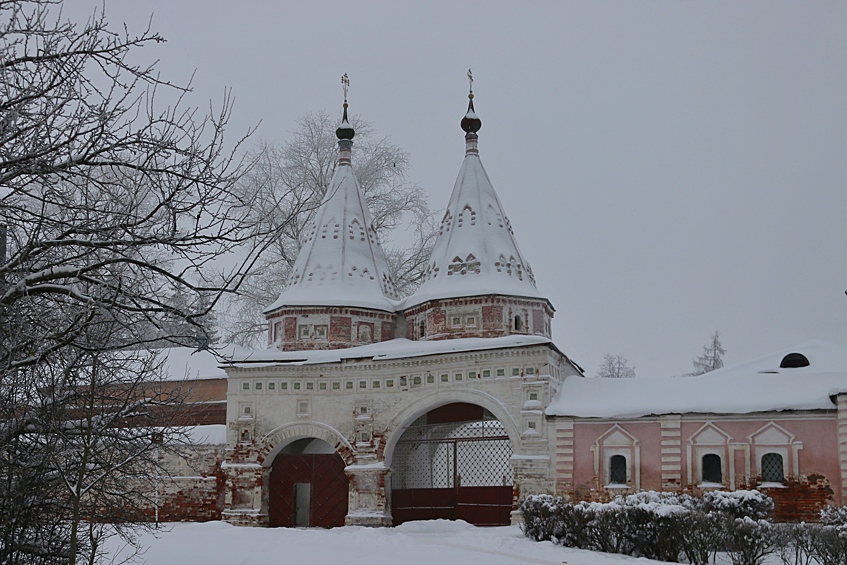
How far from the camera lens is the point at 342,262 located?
19.8 metres

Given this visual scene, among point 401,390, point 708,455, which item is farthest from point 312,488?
point 708,455

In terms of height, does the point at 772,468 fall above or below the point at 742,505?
above

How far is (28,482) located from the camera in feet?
23.6

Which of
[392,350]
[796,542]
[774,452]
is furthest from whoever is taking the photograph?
[392,350]

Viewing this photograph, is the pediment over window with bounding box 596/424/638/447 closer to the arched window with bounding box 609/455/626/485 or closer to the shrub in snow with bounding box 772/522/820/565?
the arched window with bounding box 609/455/626/485

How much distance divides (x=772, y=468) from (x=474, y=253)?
23.9 feet

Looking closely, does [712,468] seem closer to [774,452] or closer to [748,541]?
[774,452]

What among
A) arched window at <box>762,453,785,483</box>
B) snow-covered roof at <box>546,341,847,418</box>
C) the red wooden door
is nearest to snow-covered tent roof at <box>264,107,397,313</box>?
the red wooden door

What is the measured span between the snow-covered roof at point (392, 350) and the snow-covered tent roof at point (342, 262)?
3.78ft

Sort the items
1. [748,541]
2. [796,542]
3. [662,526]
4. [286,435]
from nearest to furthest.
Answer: [748,541], [796,542], [662,526], [286,435]

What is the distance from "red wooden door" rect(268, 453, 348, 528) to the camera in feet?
58.4

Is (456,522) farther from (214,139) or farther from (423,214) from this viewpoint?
(423,214)

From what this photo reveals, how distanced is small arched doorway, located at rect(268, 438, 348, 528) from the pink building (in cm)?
470

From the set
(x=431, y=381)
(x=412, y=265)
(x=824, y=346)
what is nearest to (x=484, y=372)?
(x=431, y=381)
